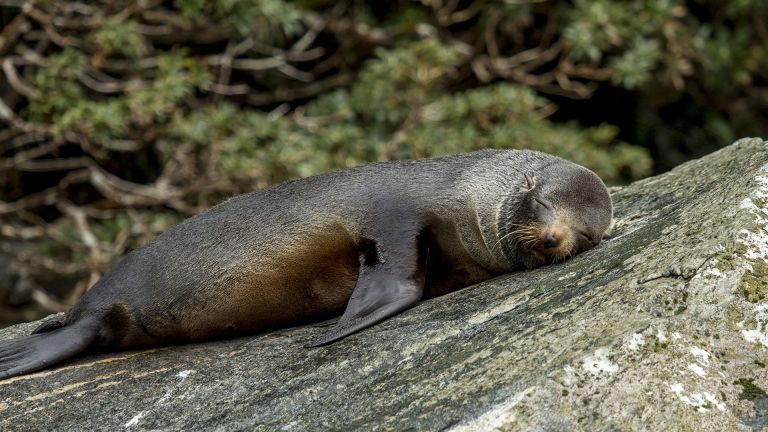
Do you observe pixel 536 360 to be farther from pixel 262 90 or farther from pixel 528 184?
pixel 262 90

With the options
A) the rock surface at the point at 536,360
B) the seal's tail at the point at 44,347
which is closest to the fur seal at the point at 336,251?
the seal's tail at the point at 44,347

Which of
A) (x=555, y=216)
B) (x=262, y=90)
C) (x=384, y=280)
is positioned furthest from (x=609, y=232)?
(x=262, y=90)

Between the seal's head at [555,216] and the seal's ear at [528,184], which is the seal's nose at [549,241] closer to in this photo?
the seal's head at [555,216]

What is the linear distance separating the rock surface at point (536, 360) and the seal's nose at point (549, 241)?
9 cm

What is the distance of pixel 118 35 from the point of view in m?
7.16

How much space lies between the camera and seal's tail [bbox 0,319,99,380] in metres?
3.99

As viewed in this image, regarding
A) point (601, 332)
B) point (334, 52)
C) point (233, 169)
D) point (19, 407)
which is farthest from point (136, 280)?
point (334, 52)

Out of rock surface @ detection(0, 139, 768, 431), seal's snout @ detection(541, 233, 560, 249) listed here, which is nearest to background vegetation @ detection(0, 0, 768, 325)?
rock surface @ detection(0, 139, 768, 431)

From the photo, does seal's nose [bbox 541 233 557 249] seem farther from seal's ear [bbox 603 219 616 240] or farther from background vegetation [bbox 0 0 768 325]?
background vegetation [bbox 0 0 768 325]

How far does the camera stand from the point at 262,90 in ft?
30.3

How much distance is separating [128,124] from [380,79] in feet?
6.77

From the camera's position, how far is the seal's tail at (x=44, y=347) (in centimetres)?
399

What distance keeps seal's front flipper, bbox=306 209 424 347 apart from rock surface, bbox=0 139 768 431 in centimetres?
6

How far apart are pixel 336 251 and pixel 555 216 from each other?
91 centimetres
